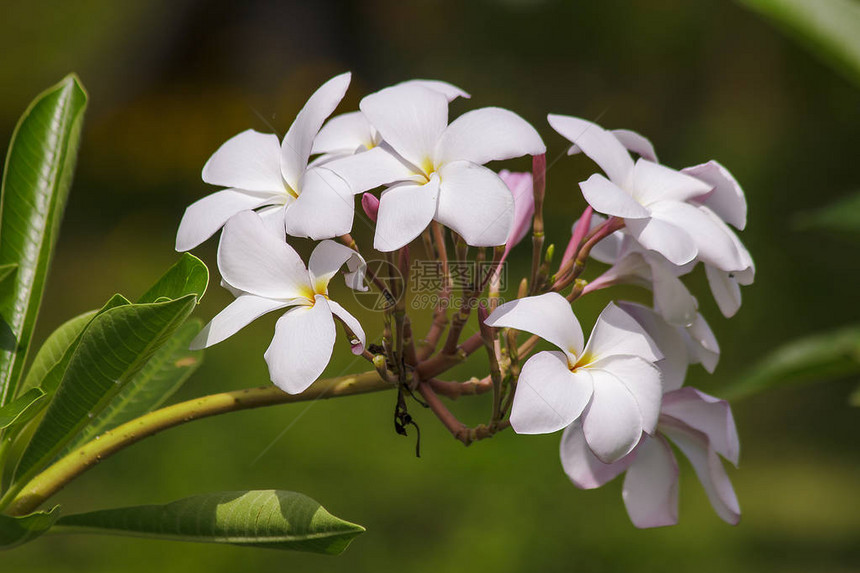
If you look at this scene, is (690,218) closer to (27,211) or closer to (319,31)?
(27,211)

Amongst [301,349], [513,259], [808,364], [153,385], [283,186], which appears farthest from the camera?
[513,259]

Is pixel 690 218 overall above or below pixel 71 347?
above

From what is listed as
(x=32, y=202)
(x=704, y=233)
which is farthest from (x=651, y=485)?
(x=32, y=202)

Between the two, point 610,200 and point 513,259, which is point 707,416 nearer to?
point 610,200

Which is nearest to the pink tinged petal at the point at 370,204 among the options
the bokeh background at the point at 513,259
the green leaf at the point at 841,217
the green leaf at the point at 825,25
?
the green leaf at the point at 825,25

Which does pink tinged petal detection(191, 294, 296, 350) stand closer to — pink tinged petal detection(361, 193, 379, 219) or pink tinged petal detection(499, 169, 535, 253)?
pink tinged petal detection(361, 193, 379, 219)

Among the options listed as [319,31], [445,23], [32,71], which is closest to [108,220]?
[32,71]

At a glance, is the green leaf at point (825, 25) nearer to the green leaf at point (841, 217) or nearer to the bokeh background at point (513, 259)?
the green leaf at point (841, 217)
